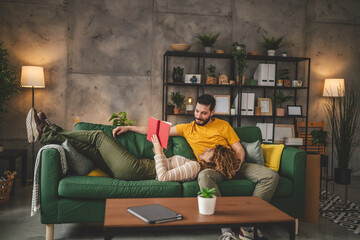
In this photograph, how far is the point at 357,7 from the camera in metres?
5.30

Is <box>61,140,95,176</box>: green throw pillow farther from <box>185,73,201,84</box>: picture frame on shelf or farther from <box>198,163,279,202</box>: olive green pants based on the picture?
<box>185,73,201,84</box>: picture frame on shelf

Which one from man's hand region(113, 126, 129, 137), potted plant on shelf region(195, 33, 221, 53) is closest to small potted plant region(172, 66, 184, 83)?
potted plant on shelf region(195, 33, 221, 53)

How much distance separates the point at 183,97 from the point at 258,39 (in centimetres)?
163

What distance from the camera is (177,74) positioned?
4.61 metres

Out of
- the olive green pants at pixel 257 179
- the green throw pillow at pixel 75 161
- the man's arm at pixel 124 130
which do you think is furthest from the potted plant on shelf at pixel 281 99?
the green throw pillow at pixel 75 161

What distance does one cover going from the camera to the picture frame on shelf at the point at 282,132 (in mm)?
4914

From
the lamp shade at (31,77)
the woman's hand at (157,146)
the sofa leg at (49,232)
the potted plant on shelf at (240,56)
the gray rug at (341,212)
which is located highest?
the potted plant on shelf at (240,56)

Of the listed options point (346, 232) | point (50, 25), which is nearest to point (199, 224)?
point (346, 232)

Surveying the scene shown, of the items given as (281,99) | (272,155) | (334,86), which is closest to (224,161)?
(272,155)

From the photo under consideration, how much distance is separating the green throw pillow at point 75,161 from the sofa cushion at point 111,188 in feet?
0.41

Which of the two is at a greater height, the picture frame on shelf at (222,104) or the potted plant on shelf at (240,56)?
the potted plant on shelf at (240,56)

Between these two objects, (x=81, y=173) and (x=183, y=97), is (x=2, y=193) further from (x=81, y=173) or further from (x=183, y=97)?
(x=183, y=97)

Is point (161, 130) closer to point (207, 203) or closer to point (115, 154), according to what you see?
point (115, 154)

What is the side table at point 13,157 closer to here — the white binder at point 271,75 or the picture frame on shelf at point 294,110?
the white binder at point 271,75
